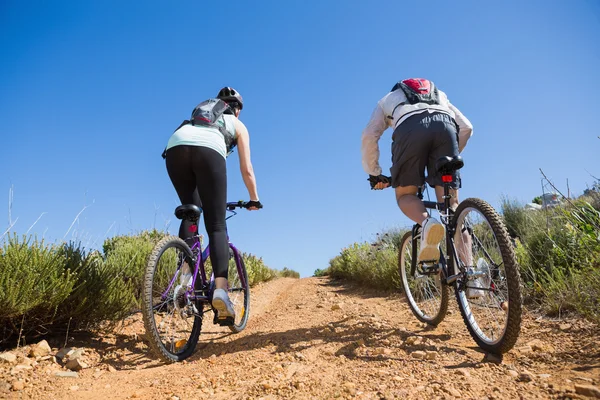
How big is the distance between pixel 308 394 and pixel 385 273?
4381 millimetres

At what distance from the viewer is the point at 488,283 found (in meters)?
2.50

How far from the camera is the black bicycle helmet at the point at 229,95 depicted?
12.4 feet

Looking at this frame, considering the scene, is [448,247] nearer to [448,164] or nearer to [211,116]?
[448,164]

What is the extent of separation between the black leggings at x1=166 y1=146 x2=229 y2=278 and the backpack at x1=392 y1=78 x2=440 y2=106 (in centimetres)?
167

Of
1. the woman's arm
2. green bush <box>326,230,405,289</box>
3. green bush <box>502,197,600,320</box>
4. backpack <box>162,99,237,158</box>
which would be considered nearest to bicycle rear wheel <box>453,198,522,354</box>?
green bush <box>502,197,600,320</box>

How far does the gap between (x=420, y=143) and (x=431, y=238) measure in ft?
2.42

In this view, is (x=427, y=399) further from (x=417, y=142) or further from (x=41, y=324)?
(x=41, y=324)

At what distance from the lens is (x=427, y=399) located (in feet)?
5.43

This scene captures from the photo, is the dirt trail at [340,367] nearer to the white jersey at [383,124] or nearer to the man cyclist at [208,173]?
the man cyclist at [208,173]

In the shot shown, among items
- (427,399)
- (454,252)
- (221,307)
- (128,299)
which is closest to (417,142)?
(454,252)

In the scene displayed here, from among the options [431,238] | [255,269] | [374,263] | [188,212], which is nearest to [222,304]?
[188,212]

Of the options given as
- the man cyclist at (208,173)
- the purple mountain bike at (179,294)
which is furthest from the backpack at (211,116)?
the purple mountain bike at (179,294)

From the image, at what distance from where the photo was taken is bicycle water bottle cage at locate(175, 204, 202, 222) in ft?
9.73

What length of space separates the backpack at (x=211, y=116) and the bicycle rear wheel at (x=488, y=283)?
207 cm
